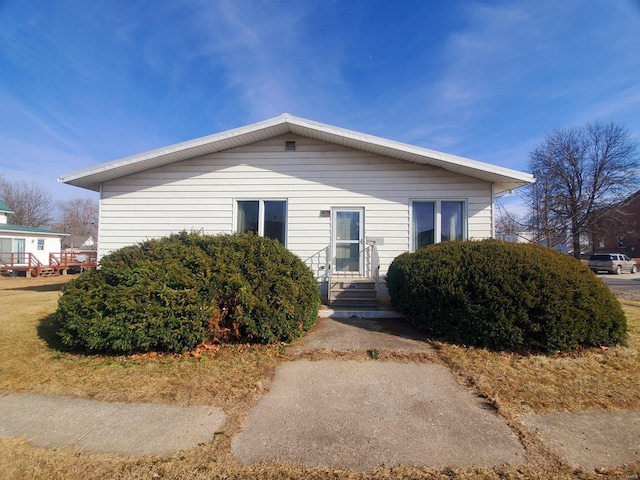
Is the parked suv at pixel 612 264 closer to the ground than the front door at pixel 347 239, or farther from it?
closer to the ground

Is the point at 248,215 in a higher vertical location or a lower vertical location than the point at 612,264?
higher

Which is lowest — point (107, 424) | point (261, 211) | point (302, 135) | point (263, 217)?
point (107, 424)

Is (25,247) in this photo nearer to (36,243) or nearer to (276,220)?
(36,243)

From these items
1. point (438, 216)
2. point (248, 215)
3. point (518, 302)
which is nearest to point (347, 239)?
point (438, 216)

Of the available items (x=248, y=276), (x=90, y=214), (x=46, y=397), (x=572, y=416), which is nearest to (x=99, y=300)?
(x=46, y=397)

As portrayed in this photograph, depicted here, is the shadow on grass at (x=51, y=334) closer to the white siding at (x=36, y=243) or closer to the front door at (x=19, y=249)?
the white siding at (x=36, y=243)

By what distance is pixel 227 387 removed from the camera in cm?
360

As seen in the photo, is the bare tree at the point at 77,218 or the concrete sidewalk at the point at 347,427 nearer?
the concrete sidewalk at the point at 347,427

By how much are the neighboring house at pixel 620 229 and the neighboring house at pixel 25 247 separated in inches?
1821

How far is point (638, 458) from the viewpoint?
8.11ft

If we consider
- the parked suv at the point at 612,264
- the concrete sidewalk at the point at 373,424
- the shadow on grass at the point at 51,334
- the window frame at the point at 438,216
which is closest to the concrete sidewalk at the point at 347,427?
the concrete sidewalk at the point at 373,424

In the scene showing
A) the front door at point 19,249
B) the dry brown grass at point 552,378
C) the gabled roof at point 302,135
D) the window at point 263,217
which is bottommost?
the dry brown grass at point 552,378

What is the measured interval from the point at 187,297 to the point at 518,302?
4.68 metres

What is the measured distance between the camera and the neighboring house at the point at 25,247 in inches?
906
